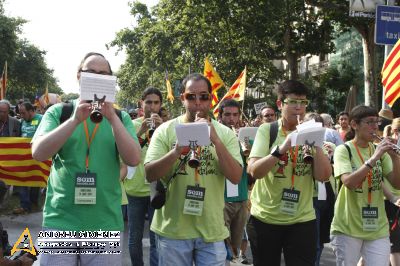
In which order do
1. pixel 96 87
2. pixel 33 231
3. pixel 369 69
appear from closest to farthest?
pixel 96 87 < pixel 33 231 < pixel 369 69

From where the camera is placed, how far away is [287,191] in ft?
15.0

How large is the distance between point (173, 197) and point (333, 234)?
1806 millimetres

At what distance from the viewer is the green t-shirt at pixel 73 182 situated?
340 centimetres

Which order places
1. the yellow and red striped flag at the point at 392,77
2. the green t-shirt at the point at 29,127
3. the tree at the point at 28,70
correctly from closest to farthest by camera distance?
the yellow and red striped flag at the point at 392,77 → the green t-shirt at the point at 29,127 → the tree at the point at 28,70

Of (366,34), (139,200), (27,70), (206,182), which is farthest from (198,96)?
(27,70)

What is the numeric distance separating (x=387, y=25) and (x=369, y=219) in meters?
5.63

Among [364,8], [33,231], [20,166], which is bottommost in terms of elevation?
[33,231]

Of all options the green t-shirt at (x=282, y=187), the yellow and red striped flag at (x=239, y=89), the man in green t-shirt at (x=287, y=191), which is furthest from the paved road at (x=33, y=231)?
the yellow and red striped flag at (x=239, y=89)

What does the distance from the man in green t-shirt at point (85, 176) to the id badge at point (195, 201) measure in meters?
0.56

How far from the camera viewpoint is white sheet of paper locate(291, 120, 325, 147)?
168 inches

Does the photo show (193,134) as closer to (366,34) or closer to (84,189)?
(84,189)

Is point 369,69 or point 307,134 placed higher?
point 369,69

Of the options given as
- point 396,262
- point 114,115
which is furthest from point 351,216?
point 114,115

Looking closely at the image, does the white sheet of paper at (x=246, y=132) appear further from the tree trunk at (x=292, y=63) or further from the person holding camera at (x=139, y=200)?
the tree trunk at (x=292, y=63)
